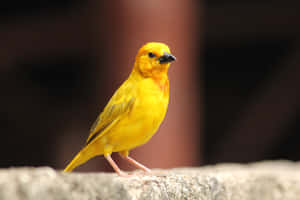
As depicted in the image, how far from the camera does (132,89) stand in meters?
2.12

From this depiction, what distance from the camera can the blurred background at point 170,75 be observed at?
4.38 meters

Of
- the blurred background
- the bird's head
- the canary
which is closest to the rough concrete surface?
the canary

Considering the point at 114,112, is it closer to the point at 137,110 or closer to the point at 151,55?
the point at 137,110

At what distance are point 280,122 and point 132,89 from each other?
496cm

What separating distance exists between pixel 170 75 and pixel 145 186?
319 cm

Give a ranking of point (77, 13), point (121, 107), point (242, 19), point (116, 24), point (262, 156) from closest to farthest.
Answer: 1. point (121, 107)
2. point (116, 24)
3. point (77, 13)
4. point (242, 19)
5. point (262, 156)

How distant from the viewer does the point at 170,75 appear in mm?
4672

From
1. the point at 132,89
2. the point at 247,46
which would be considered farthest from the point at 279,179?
the point at 247,46

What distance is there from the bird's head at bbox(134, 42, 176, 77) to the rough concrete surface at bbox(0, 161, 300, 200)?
1.60ft

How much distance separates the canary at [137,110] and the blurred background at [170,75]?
213 centimetres

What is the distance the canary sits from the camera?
6.56 ft

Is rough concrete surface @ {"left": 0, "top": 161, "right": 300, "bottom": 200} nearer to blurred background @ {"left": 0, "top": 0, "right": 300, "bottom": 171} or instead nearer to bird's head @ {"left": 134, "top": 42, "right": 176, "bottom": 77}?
bird's head @ {"left": 134, "top": 42, "right": 176, "bottom": 77}

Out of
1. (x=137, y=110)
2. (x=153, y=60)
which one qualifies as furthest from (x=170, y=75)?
(x=137, y=110)

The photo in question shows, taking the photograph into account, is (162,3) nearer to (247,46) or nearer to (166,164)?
(166,164)
